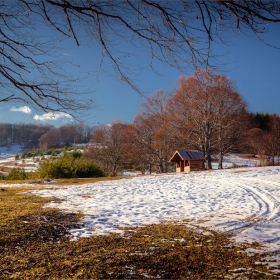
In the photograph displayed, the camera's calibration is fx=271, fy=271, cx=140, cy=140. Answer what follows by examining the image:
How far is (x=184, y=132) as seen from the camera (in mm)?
23922

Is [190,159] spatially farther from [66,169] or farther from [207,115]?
[66,169]

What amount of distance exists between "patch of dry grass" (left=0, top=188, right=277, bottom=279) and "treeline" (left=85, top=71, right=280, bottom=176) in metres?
12.1

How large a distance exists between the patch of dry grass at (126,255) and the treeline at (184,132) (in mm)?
12100

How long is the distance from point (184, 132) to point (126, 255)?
21.1 m

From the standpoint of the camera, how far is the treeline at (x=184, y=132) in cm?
2133

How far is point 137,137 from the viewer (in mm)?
29312

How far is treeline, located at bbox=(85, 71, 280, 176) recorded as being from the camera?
70.0 feet

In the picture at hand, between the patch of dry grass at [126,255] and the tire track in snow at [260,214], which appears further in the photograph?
the tire track in snow at [260,214]

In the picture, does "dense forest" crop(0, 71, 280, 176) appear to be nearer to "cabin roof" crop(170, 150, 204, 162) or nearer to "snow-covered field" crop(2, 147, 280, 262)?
"cabin roof" crop(170, 150, 204, 162)

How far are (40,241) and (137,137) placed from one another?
25.3 meters

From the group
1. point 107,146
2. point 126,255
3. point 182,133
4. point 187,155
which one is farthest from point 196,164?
point 126,255

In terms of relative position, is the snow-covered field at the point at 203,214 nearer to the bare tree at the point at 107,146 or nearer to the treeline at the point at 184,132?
the treeline at the point at 184,132

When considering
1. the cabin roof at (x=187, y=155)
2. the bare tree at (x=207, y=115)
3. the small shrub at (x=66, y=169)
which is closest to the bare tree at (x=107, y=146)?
the small shrub at (x=66, y=169)

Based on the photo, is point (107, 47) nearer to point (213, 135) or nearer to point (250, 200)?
point (250, 200)
